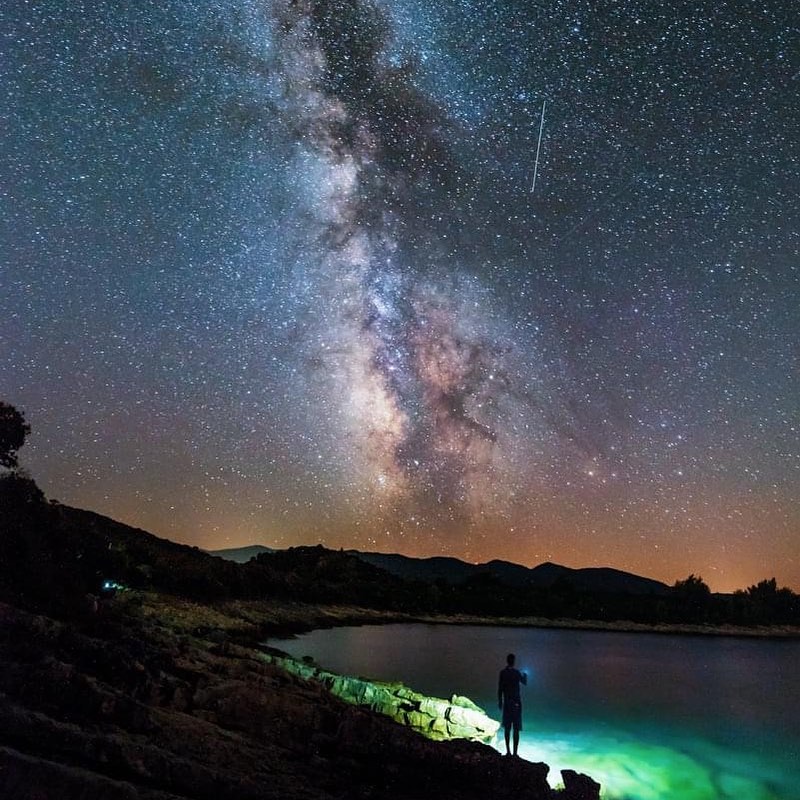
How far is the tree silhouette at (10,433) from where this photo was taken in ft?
70.0

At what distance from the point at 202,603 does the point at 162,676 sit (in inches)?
1418

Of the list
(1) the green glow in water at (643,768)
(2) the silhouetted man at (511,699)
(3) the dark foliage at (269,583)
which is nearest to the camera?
(2) the silhouetted man at (511,699)

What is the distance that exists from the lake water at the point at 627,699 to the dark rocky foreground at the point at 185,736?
6.32 metres

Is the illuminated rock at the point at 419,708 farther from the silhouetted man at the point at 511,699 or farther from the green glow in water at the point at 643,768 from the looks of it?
the silhouetted man at the point at 511,699

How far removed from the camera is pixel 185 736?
10102 mm

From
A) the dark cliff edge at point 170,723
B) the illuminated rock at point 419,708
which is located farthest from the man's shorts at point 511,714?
the illuminated rock at point 419,708

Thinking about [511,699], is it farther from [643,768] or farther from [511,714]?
[643,768]

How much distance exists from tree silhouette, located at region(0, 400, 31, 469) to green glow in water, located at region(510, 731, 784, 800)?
716 inches

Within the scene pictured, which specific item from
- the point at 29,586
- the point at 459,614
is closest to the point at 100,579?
the point at 29,586

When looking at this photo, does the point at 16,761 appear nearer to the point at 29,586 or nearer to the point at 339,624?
the point at 29,586

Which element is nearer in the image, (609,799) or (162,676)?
(162,676)

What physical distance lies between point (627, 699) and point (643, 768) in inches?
726

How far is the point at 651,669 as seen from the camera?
5391 centimetres

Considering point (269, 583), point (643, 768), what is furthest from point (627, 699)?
point (269, 583)
